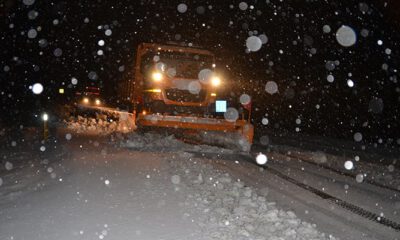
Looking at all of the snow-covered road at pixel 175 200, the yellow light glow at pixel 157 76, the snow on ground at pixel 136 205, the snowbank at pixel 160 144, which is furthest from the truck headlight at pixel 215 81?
the snow on ground at pixel 136 205

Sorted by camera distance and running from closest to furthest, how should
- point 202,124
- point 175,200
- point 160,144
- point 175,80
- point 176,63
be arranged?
1. point 175,200
2. point 160,144
3. point 202,124
4. point 175,80
5. point 176,63

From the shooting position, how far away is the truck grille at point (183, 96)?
14.3 meters

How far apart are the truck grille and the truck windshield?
51 centimetres

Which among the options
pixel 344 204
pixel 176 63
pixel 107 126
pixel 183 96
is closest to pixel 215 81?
pixel 183 96

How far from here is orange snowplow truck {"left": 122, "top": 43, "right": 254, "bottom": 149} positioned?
46.1 feet

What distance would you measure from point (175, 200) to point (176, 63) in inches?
343

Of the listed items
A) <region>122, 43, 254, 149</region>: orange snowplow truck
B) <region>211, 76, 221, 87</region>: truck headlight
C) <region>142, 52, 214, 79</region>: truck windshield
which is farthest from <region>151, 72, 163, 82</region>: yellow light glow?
<region>211, 76, 221, 87</region>: truck headlight

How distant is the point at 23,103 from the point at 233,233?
28.4 m

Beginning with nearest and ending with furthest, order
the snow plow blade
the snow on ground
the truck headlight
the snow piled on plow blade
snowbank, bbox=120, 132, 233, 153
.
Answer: the snow on ground → snowbank, bbox=120, 132, 233, 153 → the snow piled on plow blade → the snow plow blade → the truck headlight

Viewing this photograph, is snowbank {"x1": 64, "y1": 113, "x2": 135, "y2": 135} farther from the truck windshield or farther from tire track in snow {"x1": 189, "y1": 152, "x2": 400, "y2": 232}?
tire track in snow {"x1": 189, "y1": 152, "x2": 400, "y2": 232}

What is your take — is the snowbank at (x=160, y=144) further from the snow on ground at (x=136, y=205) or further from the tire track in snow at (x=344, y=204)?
the snow on ground at (x=136, y=205)

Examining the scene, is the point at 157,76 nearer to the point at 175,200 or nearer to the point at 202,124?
the point at 202,124

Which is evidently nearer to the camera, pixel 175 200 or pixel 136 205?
pixel 136 205

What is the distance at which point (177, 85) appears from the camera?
47.0 ft
